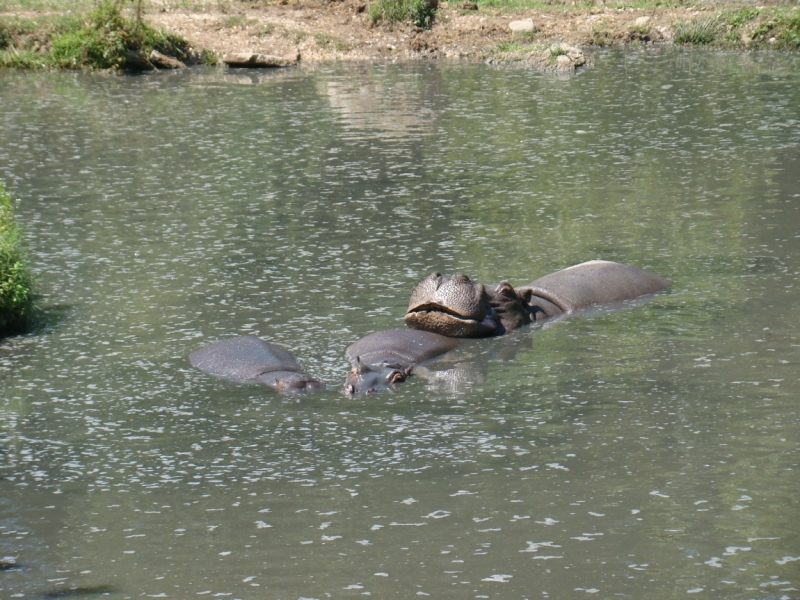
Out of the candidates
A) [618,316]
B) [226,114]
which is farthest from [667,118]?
[618,316]

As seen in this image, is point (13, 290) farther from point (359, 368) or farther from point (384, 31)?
point (384, 31)

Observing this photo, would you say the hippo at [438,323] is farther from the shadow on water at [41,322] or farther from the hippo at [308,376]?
the shadow on water at [41,322]

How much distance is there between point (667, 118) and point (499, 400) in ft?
32.2

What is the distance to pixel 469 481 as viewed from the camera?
561 cm

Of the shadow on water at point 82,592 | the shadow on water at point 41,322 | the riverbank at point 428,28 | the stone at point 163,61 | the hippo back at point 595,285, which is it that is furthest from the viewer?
the riverbank at point 428,28

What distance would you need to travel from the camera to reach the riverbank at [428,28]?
77.3 feet

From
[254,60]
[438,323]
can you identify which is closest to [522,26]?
A: [254,60]

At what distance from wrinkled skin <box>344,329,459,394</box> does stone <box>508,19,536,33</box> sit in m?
17.8

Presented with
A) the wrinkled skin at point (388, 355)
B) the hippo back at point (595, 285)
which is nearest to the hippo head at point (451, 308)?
the wrinkled skin at point (388, 355)

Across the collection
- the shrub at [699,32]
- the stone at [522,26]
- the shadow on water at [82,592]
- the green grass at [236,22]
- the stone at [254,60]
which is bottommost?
the shadow on water at [82,592]

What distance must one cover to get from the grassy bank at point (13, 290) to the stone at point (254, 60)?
14730 mm

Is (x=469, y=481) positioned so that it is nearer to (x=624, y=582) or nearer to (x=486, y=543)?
(x=486, y=543)

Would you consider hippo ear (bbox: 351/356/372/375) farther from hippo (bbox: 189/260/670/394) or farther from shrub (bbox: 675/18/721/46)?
shrub (bbox: 675/18/721/46)

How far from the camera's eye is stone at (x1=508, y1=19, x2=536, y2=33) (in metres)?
24.5
